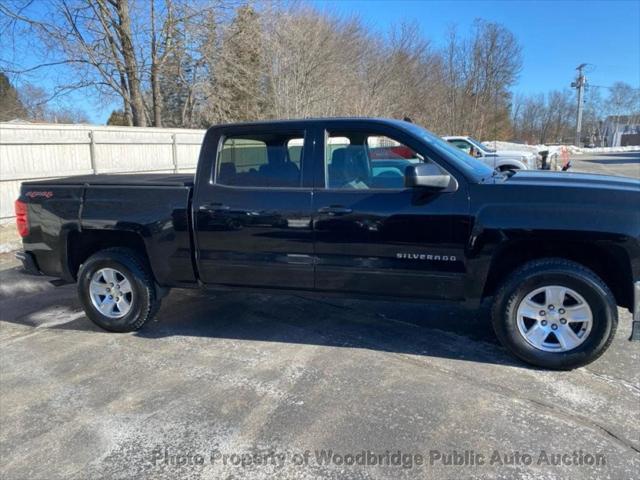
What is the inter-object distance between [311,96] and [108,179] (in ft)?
70.0

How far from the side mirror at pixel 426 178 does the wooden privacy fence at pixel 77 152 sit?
870 cm

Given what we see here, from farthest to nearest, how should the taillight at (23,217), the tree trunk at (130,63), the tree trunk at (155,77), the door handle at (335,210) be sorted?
the tree trunk at (155,77)
the tree trunk at (130,63)
the taillight at (23,217)
the door handle at (335,210)

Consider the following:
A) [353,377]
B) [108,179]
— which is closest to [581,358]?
[353,377]

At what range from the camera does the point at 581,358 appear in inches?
139

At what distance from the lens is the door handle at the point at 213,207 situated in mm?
4118

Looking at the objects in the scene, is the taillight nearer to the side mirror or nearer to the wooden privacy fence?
the side mirror

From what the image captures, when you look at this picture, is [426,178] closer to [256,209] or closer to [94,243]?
[256,209]

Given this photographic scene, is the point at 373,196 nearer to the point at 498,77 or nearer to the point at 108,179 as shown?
the point at 108,179

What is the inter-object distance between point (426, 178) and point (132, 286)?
2859 mm

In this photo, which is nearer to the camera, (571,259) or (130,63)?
(571,259)

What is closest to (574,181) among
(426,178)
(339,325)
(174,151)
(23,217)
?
(426,178)

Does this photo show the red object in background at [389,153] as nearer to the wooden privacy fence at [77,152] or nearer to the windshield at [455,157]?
the windshield at [455,157]

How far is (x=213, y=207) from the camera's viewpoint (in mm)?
4141

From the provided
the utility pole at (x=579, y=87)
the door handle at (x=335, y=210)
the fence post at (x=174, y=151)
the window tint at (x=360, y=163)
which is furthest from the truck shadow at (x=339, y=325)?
the utility pole at (x=579, y=87)
